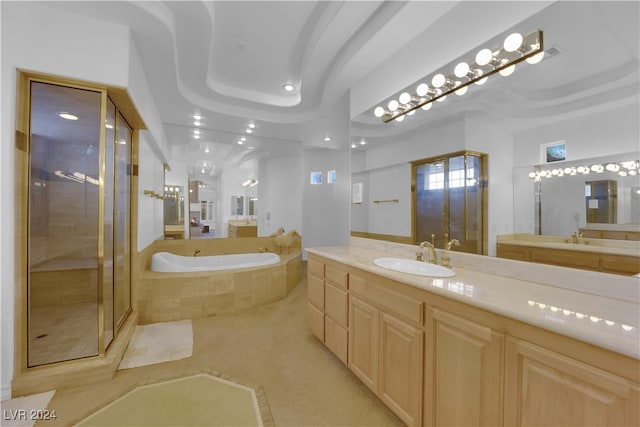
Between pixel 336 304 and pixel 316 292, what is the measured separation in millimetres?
382

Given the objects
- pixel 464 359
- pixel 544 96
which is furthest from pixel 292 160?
pixel 464 359

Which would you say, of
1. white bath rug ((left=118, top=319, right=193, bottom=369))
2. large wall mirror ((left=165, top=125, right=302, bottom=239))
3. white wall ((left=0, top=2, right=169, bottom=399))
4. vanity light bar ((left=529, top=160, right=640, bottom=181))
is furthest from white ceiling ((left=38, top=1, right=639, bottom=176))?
white bath rug ((left=118, top=319, right=193, bottom=369))

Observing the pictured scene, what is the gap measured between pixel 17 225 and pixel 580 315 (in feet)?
10.3

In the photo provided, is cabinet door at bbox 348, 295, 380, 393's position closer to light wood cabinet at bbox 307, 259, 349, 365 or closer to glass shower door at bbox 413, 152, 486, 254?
light wood cabinet at bbox 307, 259, 349, 365

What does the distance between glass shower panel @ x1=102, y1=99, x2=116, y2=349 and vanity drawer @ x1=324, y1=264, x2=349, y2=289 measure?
187 centimetres

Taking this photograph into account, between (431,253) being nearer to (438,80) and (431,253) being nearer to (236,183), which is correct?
(438,80)

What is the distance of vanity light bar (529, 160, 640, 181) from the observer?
1.17m

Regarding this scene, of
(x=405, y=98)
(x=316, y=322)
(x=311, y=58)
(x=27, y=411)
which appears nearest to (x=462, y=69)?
(x=405, y=98)

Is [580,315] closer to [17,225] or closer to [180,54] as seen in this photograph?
[17,225]

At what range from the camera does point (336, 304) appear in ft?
7.00

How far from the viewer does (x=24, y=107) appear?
1.80 meters

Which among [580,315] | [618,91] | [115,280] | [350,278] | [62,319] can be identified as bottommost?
[62,319]

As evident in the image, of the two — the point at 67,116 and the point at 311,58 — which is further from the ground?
the point at 311,58

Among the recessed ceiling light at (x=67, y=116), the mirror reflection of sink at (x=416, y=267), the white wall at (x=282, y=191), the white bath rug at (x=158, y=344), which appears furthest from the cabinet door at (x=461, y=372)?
the white wall at (x=282, y=191)
